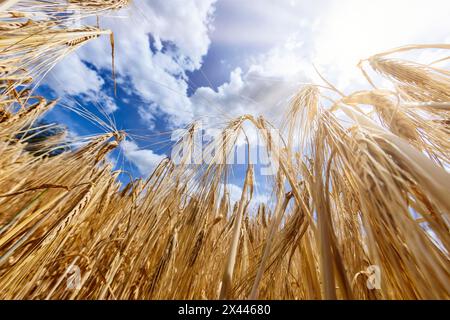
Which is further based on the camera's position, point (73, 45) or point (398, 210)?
point (73, 45)

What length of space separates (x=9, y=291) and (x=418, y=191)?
93cm

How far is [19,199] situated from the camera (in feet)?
2.88

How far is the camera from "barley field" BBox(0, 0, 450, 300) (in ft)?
1.07

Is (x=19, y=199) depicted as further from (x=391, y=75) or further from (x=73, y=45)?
(x=391, y=75)

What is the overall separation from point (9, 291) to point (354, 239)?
2.81 ft

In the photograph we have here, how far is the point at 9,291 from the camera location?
546 millimetres

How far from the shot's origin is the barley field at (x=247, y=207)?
325mm

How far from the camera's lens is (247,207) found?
73cm

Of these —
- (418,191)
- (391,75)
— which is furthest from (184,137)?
(391,75)

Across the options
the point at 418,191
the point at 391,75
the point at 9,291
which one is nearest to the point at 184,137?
the point at 9,291
